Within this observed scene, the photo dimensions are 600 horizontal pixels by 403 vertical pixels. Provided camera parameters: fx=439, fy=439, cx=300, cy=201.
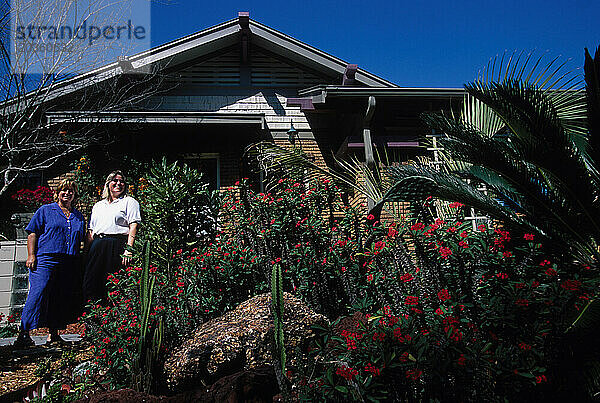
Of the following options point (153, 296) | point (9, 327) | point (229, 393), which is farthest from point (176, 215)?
point (229, 393)

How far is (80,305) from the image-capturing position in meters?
6.61

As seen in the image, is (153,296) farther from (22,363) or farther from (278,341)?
(278,341)

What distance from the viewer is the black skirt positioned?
5879 mm

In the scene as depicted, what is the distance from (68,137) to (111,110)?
0.97m

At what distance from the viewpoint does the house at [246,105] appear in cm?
820

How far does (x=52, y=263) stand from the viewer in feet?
18.9

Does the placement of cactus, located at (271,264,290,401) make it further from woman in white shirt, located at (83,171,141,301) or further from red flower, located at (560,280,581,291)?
woman in white shirt, located at (83,171,141,301)

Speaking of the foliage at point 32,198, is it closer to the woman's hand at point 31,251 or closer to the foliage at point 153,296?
the foliage at point 153,296

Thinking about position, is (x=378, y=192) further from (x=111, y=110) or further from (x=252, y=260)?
(x=111, y=110)

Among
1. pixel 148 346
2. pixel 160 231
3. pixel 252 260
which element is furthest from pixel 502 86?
pixel 160 231

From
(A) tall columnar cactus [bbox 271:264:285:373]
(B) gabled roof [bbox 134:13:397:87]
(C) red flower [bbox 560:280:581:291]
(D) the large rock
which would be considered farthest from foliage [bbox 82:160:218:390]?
(B) gabled roof [bbox 134:13:397:87]

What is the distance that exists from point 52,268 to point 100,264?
58cm

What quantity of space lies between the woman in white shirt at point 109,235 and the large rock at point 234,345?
2.20 m

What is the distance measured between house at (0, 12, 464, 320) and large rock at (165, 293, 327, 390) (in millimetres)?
4144
